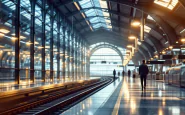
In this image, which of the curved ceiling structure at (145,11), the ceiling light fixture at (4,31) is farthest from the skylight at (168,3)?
Answer: the ceiling light fixture at (4,31)

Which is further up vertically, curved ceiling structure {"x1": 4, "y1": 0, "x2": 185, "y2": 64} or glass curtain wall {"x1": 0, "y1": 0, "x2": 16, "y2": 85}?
curved ceiling structure {"x1": 4, "y1": 0, "x2": 185, "y2": 64}

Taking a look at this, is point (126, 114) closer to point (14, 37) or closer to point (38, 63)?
point (14, 37)

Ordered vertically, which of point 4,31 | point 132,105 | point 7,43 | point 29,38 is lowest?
point 132,105

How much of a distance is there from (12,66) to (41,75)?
8668mm

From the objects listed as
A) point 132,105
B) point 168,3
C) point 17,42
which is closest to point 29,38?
point 17,42

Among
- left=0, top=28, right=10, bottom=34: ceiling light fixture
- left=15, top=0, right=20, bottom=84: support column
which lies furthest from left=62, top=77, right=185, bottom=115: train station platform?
left=15, top=0, right=20, bottom=84: support column

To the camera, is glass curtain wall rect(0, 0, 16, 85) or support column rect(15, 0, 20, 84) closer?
glass curtain wall rect(0, 0, 16, 85)

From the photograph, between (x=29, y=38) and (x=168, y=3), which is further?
(x=168, y=3)

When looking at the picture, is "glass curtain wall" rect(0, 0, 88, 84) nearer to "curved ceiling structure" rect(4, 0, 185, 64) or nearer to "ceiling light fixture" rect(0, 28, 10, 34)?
"ceiling light fixture" rect(0, 28, 10, 34)

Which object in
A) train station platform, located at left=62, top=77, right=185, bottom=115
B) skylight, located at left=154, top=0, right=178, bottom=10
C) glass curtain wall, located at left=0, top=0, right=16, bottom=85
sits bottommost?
train station platform, located at left=62, top=77, right=185, bottom=115

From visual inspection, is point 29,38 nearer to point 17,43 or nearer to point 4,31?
point 17,43

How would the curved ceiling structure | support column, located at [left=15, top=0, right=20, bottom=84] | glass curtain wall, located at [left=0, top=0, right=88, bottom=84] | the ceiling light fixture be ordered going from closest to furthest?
the ceiling light fixture, glass curtain wall, located at [left=0, top=0, right=88, bottom=84], support column, located at [left=15, top=0, right=20, bottom=84], the curved ceiling structure

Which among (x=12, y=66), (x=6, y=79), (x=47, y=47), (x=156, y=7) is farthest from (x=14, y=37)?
(x=156, y=7)

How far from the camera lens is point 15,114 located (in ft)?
41.0
